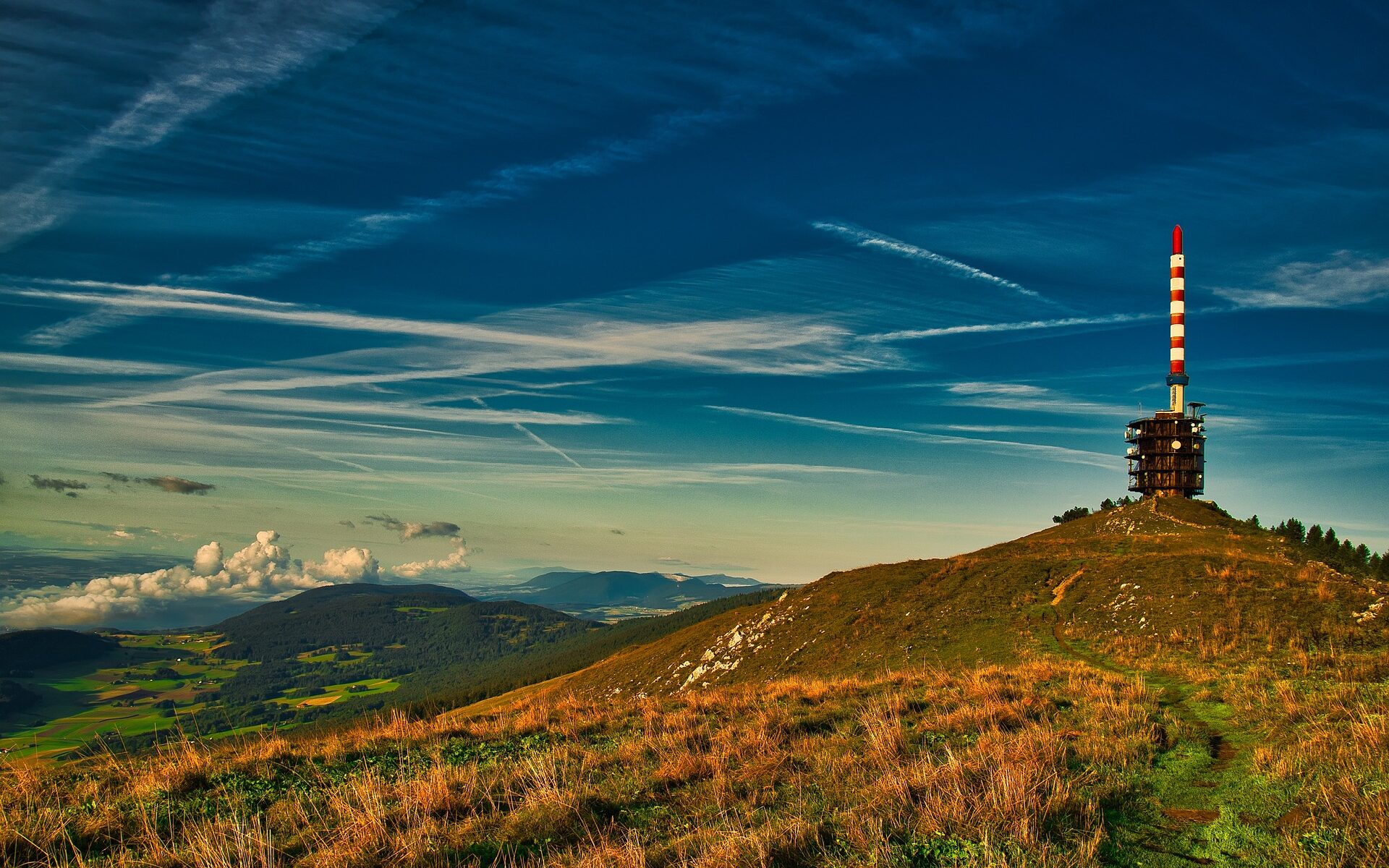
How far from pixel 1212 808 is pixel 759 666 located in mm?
41874

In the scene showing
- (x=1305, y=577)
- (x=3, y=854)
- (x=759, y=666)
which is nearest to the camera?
(x=3, y=854)

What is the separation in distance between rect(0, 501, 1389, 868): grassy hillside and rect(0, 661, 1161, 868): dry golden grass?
0.17 ft

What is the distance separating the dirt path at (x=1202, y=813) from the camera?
773 cm

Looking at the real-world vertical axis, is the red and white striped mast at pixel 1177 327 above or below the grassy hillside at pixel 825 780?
above

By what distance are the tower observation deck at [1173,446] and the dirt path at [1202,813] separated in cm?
9168

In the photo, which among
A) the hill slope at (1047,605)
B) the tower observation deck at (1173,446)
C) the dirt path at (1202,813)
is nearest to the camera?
the dirt path at (1202,813)

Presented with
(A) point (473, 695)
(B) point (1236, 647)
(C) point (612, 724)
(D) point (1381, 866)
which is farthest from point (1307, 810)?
(A) point (473, 695)

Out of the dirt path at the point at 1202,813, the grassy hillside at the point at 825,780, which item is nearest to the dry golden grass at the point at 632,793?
the grassy hillside at the point at 825,780

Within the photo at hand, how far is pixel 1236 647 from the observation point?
79.9 ft

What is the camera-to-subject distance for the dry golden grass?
25.6 feet

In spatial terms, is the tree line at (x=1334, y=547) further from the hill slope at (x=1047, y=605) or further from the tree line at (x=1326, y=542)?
the hill slope at (x=1047, y=605)

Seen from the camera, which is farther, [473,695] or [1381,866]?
[473,695]

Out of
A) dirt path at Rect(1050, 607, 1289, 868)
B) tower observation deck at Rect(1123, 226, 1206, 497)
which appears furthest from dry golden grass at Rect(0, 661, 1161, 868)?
tower observation deck at Rect(1123, 226, 1206, 497)

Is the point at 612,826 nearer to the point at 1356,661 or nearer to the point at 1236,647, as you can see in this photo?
the point at 1356,661
